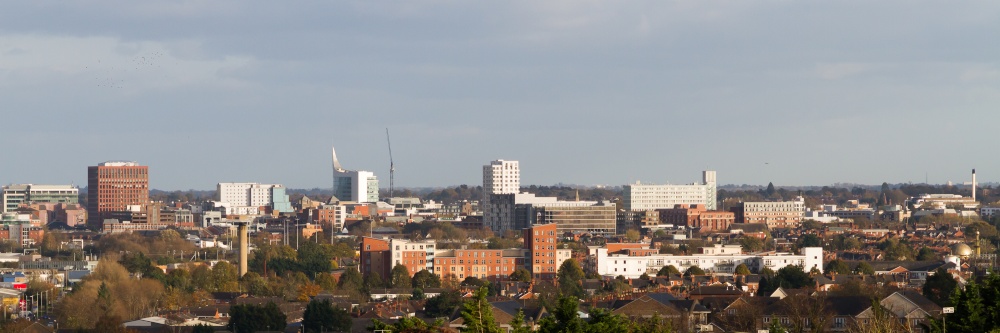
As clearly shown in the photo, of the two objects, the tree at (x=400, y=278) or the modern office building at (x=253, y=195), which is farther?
the modern office building at (x=253, y=195)

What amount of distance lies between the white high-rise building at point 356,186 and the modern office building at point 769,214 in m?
48.4

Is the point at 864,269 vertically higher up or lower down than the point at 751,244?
lower down

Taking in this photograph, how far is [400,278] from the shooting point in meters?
62.1

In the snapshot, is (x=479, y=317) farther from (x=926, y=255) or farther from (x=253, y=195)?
(x=253, y=195)

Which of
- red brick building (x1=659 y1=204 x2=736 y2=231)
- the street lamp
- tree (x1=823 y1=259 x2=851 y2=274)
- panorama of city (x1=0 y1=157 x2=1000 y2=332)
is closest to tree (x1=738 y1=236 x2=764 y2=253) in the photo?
panorama of city (x1=0 y1=157 x2=1000 y2=332)

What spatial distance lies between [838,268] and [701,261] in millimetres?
9355

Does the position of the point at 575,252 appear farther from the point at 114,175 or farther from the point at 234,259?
the point at 114,175

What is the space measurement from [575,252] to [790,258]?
1171 cm

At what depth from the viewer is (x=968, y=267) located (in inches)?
2509

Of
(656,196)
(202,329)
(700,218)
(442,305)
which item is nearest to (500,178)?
(656,196)

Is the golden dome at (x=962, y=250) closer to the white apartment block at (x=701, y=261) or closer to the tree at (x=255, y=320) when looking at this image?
the white apartment block at (x=701, y=261)

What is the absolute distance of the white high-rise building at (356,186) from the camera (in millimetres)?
163750

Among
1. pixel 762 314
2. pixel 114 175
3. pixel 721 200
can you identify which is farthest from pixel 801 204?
pixel 762 314

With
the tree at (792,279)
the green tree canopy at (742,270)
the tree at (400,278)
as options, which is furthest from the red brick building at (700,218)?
the tree at (792,279)
